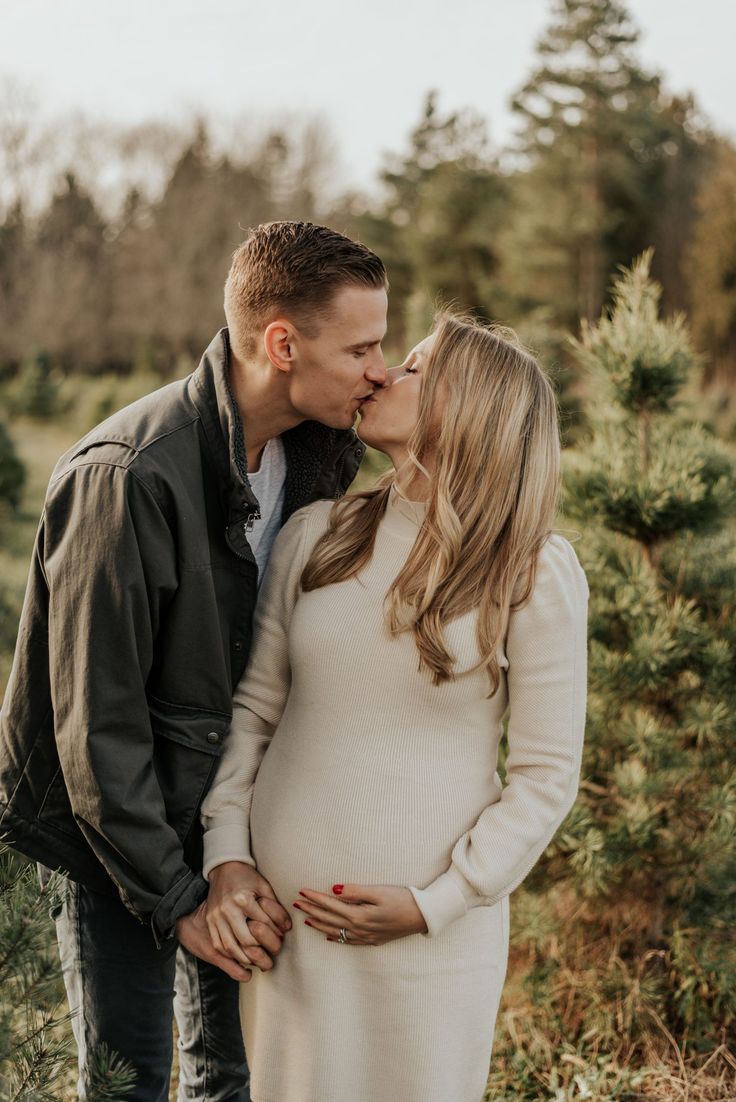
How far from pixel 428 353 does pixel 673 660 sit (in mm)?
1593

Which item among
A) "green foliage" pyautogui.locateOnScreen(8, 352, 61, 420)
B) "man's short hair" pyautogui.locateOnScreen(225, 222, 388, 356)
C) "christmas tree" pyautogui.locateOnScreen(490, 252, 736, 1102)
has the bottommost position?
"green foliage" pyautogui.locateOnScreen(8, 352, 61, 420)

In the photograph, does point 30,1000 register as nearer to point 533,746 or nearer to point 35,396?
point 533,746

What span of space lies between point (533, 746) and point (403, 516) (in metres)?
0.58

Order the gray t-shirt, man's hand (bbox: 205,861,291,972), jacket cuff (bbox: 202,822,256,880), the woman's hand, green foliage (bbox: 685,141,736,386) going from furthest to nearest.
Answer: green foliage (bbox: 685,141,736,386)
the gray t-shirt
jacket cuff (bbox: 202,822,256,880)
man's hand (bbox: 205,861,291,972)
the woman's hand

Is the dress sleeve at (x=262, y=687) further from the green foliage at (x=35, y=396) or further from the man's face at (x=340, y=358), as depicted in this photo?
the green foliage at (x=35, y=396)

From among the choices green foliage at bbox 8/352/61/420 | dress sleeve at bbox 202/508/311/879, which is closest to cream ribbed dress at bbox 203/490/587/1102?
dress sleeve at bbox 202/508/311/879

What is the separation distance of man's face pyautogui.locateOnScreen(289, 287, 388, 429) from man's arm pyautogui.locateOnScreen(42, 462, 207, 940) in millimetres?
509

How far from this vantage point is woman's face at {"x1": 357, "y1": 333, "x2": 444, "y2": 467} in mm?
2223

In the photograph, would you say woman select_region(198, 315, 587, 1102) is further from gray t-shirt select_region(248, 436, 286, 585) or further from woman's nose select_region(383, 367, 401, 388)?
gray t-shirt select_region(248, 436, 286, 585)

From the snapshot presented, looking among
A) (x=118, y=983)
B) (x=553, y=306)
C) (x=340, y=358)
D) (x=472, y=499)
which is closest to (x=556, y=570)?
(x=472, y=499)

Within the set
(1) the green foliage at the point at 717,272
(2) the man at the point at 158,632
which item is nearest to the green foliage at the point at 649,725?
(2) the man at the point at 158,632

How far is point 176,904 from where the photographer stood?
2100 millimetres

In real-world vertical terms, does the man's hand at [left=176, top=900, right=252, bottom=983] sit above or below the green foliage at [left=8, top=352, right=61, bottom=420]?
above

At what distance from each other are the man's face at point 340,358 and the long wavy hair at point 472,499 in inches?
6.7
